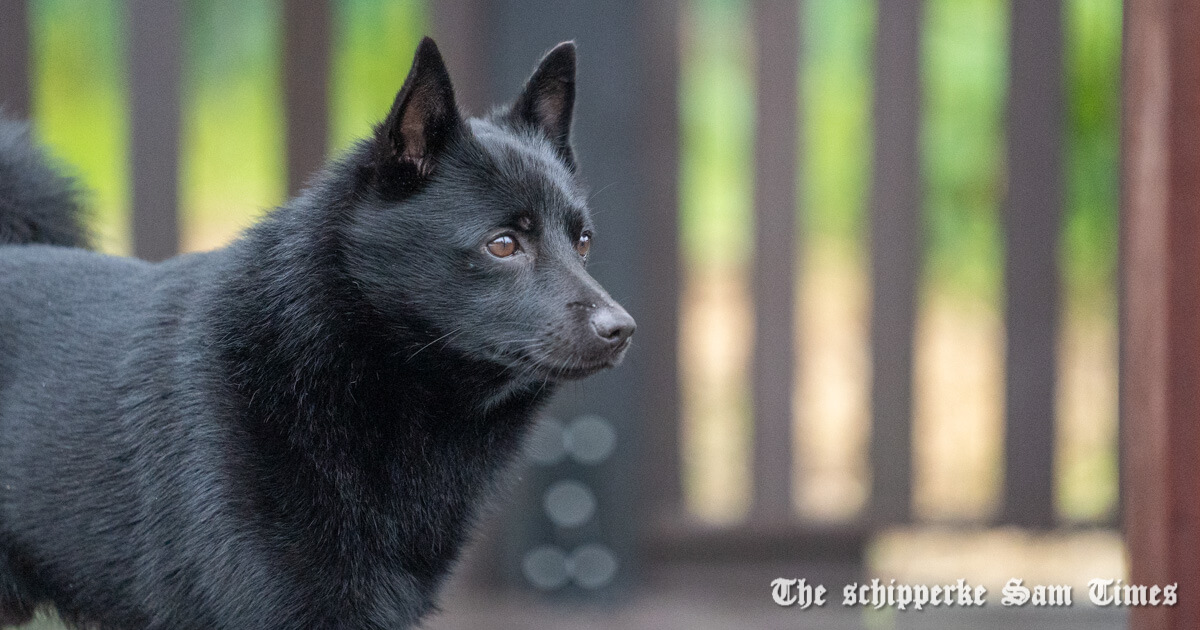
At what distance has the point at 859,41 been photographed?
3.83 m

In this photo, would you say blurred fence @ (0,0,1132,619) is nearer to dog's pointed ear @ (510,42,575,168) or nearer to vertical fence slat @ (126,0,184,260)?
vertical fence slat @ (126,0,184,260)

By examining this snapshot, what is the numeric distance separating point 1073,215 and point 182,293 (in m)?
2.87

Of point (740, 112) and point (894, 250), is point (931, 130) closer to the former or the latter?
point (894, 250)

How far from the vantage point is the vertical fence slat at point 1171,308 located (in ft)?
6.39

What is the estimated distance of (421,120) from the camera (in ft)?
6.15

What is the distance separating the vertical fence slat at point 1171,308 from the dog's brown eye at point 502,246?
1145 millimetres

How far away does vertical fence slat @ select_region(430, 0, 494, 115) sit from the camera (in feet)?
11.3

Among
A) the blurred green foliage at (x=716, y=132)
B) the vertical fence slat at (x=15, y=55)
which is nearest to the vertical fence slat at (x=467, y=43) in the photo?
the blurred green foliage at (x=716, y=132)

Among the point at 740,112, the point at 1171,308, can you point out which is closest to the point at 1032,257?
the point at 740,112

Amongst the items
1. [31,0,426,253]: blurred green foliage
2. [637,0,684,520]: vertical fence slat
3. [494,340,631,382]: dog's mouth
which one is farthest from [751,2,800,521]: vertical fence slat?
[494,340,631,382]: dog's mouth

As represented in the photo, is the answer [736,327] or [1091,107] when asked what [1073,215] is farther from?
[736,327]

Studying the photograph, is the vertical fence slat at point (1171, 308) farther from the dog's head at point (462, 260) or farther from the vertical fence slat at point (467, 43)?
the vertical fence slat at point (467, 43)

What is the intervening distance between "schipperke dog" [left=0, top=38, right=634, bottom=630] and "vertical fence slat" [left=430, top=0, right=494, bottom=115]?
151 centimetres

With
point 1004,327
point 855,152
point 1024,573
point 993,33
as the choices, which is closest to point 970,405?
point 1004,327
